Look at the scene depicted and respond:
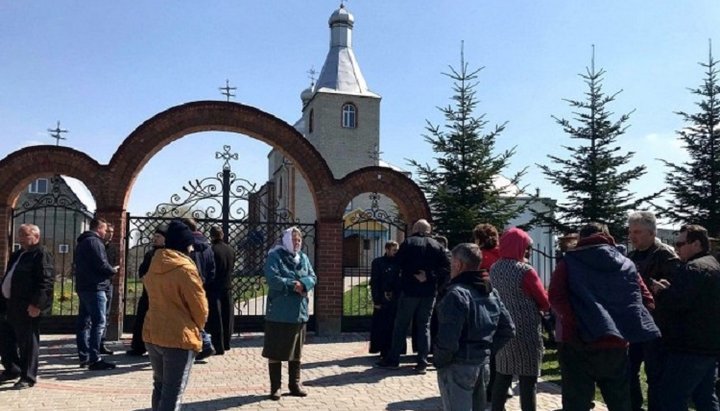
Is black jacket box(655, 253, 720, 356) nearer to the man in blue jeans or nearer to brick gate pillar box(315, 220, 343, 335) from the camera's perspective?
the man in blue jeans

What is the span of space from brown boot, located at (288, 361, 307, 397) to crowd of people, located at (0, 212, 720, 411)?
0.04ft

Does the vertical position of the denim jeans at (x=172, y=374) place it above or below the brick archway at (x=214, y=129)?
below

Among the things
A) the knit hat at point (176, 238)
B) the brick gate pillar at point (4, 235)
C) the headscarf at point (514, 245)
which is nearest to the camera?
the knit hat at point (176, 238)

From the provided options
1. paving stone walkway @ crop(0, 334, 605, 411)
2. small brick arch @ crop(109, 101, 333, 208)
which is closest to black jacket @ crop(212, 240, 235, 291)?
paving stone walkway @ crop(0, 334, 605, 411)

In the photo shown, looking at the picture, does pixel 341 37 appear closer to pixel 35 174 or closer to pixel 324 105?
pixel 324 105

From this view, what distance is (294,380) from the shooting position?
22.0 feet

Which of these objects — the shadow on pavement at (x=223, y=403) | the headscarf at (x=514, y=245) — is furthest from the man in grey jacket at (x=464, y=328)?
the shadow on pavement at (x=223, y=403)

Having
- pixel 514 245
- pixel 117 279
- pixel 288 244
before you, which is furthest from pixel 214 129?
pixel 514 245

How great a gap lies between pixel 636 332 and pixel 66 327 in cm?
955

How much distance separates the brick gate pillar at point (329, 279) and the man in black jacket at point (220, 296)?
233 centimetres

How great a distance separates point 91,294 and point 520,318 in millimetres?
5696

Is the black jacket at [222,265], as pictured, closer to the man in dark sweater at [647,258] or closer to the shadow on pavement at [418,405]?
the shadow on pavement at [418,405]

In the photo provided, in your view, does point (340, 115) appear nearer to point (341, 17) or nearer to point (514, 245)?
point (341, 17)

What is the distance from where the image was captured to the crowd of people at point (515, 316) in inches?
172
